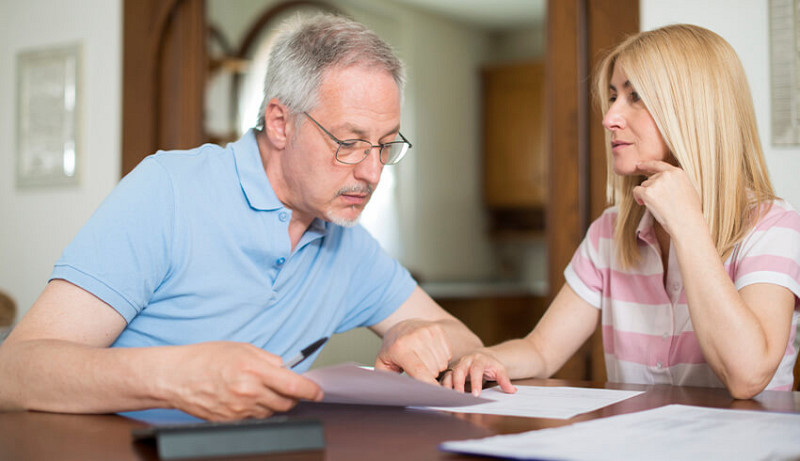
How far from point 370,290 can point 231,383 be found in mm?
882

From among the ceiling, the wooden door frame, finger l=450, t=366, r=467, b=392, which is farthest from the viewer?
the ceiling

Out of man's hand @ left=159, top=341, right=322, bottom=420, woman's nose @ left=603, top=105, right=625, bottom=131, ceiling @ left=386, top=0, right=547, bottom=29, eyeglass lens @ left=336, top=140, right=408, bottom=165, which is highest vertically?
ceiling @ left=386, top=0, right=547, bottom=29

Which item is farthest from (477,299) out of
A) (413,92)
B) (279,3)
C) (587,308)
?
(587,308)

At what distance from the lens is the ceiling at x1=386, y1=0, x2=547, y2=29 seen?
613 centimetres

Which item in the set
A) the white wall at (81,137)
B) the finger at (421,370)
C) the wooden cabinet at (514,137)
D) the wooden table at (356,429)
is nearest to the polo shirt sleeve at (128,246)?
the wooden table at (356,429)

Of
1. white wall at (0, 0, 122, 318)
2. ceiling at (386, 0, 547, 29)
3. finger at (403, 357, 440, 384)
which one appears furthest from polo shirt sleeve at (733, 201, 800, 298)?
ceiling at (386, 0, 547, 29)

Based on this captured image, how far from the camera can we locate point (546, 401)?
115 centimetres

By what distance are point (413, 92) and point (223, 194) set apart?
15.6 feet

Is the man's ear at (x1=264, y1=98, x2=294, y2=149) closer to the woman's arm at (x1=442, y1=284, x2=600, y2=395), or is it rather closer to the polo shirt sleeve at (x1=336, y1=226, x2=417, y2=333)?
the polo shirt sleeve at (x1=336, y1=226, x2=417, y2=333)

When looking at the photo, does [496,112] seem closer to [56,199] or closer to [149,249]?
[56,199]

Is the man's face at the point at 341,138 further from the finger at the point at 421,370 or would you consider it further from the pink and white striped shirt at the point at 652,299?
the pink and white striped shirt at the point at 652,299

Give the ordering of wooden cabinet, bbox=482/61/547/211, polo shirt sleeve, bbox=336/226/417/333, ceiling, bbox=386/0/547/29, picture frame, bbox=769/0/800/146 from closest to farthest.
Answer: polo shirt sleeve, bbox=336/226/417/333, picture frame, bbox=769/0/800/146, ceiling, bbox=386/0/547/29, wooden cabinet, bbox=482/61/547/211

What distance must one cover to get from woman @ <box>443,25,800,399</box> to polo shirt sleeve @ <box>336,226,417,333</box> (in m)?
0.34

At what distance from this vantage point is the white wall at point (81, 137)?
3.32 meters
